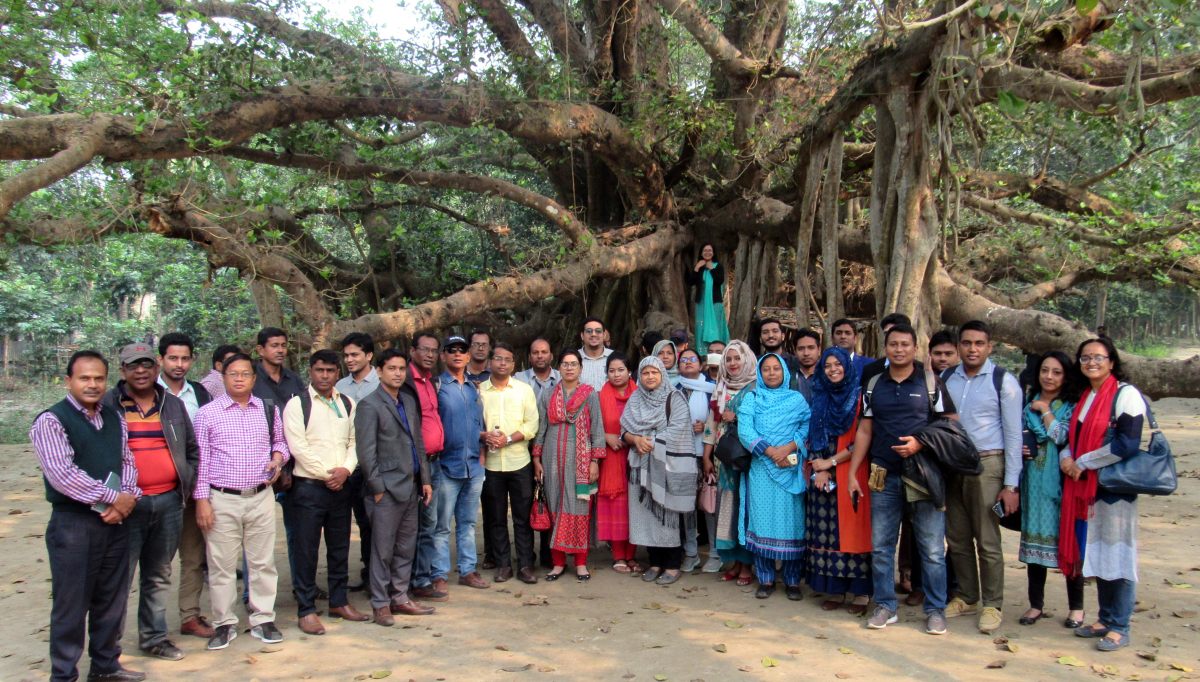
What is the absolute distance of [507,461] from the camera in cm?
510

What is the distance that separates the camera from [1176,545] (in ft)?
18.7

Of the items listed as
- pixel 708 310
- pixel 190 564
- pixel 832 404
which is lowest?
pixel 190 564

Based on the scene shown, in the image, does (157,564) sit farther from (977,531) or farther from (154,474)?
(977,531)

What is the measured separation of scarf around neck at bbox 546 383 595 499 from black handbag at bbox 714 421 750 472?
87 cm

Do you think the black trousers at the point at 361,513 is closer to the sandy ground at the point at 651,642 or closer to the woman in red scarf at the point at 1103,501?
the sandy ground at the point at 651,642

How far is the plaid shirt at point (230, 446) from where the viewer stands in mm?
3916

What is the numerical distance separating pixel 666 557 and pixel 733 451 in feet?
2.96

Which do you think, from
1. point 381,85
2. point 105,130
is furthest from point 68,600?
point 381,85

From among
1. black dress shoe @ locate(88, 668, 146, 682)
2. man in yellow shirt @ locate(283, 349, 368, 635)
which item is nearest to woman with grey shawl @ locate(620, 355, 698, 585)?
man in yellow shirt @ locate(283, 349, 368, 635)

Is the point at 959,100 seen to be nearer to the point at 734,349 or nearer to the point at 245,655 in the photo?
the point at 734,349

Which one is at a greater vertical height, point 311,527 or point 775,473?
point 775,473

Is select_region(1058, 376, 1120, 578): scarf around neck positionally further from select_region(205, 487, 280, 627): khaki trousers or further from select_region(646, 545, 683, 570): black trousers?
select_region(205, 487, 280, 627): khaki trousers

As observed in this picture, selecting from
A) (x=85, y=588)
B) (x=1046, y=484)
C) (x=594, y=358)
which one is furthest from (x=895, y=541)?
(x=85, y=588)

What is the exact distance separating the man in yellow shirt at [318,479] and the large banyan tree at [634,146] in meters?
2.08
